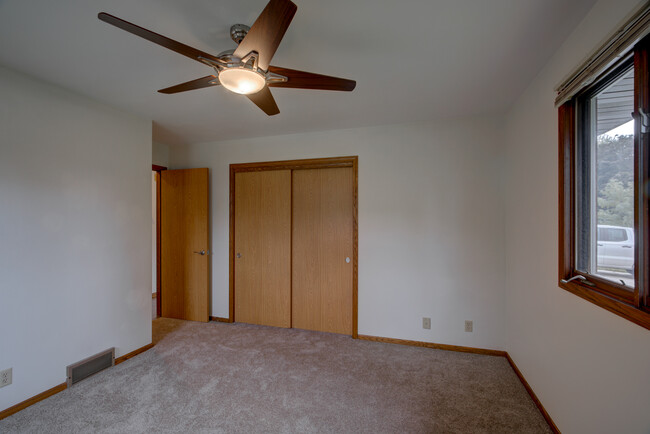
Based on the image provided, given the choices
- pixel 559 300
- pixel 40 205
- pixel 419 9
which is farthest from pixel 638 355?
pixel 40 205

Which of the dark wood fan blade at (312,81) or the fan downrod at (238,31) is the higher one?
the fan downrod at (238,31)

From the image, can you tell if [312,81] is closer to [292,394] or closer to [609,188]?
[609,188]

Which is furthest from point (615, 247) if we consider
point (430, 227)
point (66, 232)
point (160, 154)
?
point (160, 154)

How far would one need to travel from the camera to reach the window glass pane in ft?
3.98

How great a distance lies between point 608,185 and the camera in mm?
1343

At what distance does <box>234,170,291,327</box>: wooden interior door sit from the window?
2.60m

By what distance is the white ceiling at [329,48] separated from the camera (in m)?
1.34

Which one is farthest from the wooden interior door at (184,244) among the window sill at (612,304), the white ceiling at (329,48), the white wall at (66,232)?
the window sill at (612,304)

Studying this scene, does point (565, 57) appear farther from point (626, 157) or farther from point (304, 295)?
point (304, 295)

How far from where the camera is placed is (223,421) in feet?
5.89

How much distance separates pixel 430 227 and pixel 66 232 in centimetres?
326

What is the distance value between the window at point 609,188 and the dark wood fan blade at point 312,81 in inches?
47.4

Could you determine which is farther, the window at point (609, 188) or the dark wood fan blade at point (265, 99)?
the dark wood fan blade at point (265, 99)

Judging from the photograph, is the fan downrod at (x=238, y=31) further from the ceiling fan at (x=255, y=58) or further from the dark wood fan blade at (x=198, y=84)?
the dark wood fan blade at (x=198, y=84)
